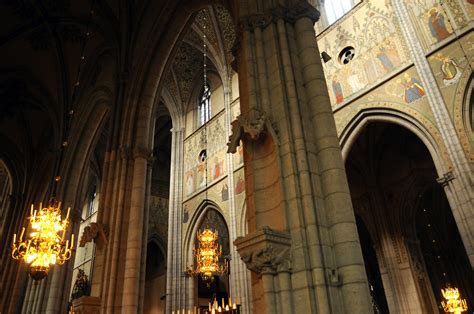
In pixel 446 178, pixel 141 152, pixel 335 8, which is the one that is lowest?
pixel 446 178

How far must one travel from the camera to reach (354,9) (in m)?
13.6

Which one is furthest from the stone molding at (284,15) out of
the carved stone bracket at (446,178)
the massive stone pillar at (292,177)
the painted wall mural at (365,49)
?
the painted wall mural at (365,49)

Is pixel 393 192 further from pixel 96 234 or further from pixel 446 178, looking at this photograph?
pixel 96 234

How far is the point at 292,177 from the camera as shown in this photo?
507 centimetres

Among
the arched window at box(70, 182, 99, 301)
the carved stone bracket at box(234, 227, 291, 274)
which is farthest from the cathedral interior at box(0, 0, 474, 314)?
the arched window at box(70, 182, 99, 301)

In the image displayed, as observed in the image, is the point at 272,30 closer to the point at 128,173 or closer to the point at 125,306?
the point at 128,173

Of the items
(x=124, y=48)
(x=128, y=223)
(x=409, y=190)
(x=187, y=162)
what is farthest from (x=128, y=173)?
(x=409, y=190)

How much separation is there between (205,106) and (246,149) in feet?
47.3

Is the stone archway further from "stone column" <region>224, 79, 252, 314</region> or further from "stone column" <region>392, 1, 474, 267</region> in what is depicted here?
"stone column" <region>224, 79, 252, 314</region>

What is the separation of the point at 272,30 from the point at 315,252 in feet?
12.1

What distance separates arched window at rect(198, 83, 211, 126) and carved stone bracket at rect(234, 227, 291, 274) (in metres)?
15.0

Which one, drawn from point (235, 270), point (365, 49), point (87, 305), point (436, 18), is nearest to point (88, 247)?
point (235, 270)

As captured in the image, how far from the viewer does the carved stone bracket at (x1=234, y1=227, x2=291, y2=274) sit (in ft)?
15.0

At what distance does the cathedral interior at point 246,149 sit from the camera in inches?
201
